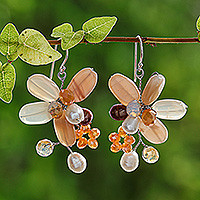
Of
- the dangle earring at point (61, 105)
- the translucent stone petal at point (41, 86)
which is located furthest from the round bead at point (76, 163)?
the translucent stone petal at point (41, 86)

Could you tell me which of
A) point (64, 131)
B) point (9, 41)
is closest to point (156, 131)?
point (64, 131)

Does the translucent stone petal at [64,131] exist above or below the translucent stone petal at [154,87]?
below

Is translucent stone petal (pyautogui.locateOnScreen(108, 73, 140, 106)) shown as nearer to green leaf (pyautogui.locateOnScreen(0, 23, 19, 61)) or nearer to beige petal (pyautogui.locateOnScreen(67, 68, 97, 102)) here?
beige petal (pyautogui.locateOnScreen(67, 68, 97, 102))

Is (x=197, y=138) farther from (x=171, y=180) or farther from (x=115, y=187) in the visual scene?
(x=115, y=187)

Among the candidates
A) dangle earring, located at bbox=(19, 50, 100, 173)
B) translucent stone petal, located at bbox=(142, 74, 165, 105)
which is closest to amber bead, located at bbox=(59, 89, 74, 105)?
dangle earring, located at bbox=(19, 50, 100, 173)

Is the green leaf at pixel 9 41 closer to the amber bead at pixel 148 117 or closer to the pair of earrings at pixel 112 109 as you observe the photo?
the pair of earrings at pixel 112 109

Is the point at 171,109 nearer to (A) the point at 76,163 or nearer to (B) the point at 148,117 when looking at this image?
(B) the point at 148,117
